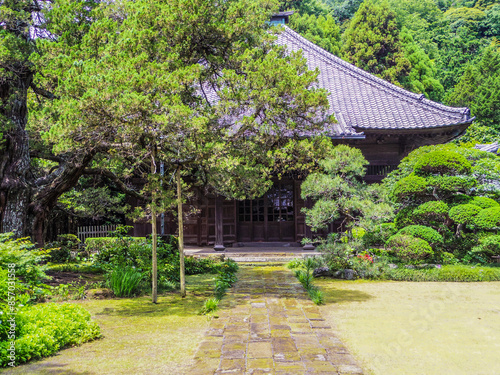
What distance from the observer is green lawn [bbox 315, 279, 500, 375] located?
13.8ft

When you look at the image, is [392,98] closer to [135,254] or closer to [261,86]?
[261,86]

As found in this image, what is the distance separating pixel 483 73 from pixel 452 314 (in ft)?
94.5

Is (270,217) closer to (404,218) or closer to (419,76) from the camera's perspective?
(404,218)

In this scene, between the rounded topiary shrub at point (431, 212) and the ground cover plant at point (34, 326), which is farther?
the rounded topiary shrub at point (431, 212)

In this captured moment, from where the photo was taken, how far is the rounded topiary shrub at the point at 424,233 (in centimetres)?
941

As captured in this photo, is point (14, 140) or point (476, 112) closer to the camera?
point (14, 140)

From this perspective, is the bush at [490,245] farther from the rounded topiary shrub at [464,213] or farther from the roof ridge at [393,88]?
the roof ridge at [393,88]

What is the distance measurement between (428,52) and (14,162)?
36.4 metres

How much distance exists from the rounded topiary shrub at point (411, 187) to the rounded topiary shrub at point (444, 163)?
38 cm

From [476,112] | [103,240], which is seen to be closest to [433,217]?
[103,240]

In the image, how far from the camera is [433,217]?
10.0 metres

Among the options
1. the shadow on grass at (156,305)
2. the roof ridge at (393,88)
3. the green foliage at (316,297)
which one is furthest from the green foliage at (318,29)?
the shadow on grass at (156,305)

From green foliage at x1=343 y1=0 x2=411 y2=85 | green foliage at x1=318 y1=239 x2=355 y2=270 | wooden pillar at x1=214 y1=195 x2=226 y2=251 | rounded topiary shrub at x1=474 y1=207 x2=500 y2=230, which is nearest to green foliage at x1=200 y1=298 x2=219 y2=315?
green foliage at x1=318 y1=239 x2=355 y2=270

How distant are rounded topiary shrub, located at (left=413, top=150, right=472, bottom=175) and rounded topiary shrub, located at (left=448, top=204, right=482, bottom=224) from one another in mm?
933
